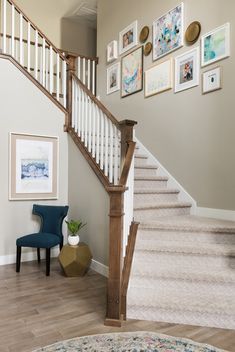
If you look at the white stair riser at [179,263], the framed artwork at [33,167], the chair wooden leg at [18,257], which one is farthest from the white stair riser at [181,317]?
the framed artwork at [33,167]

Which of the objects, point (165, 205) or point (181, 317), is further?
point (165, 205)

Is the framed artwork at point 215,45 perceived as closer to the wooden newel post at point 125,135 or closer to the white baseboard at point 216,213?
the wooden newel post at point 125,135

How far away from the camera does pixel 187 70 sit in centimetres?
412

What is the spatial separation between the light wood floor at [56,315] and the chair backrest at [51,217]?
2.30 feet

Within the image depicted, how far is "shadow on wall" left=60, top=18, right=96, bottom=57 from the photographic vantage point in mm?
7422

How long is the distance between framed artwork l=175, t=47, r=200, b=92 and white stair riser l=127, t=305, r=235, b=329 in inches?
111

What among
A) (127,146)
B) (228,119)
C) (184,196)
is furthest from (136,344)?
(228,119)

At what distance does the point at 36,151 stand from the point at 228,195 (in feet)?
9.04

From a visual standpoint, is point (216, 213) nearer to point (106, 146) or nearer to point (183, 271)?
point (183, 271)

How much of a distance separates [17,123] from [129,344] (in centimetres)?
333

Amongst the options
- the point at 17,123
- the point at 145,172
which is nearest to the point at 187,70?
the point at 145,172

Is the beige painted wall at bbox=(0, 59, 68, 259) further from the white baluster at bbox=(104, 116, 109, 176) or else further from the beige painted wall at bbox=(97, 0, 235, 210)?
the beige painted wall at bbox=(97, 0, 235, 210)

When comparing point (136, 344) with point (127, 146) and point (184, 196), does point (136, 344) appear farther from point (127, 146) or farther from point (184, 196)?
point (184, 196)

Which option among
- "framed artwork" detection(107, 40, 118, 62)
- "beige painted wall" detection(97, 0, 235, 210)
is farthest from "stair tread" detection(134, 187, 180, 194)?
"framed artwork" detection(107, 40, 118, 62)
